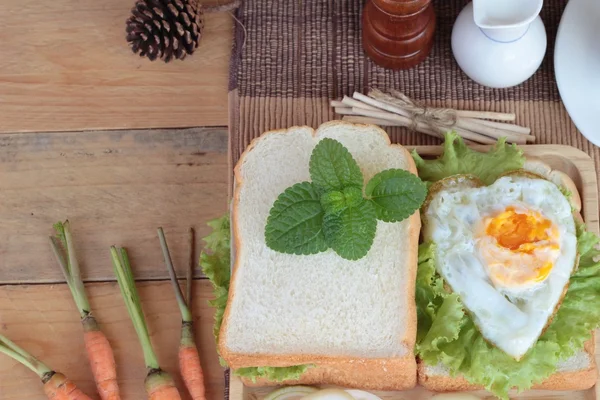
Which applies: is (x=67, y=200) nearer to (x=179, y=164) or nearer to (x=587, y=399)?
(x=179, y=164)

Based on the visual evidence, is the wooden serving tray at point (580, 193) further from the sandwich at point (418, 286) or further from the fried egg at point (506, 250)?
the fried egg at point (506, 250)

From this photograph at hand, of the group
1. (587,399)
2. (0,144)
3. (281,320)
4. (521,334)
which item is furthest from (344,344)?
(0,144)

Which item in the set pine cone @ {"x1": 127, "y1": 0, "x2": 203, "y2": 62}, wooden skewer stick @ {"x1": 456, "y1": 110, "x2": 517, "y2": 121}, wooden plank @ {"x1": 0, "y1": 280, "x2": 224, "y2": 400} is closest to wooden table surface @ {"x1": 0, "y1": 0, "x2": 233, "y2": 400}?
wooden plank @ {"x1": 0, "y1": 280, "x2": 224, "y2": 400}

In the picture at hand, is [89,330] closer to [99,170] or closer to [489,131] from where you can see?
[99,170]

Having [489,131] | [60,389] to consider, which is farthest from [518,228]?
[60,389]

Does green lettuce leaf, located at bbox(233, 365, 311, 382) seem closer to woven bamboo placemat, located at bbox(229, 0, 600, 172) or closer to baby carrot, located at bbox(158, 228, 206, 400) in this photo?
baby carrot, located at bbox(158, 228, 206, 400)

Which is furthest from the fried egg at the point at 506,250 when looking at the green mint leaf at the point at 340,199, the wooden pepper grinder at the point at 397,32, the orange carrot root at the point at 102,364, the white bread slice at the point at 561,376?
the orange carrot root at the point at 102,364

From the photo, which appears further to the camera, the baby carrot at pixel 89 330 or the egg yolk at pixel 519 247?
the baby carrot at pixel 89 330
